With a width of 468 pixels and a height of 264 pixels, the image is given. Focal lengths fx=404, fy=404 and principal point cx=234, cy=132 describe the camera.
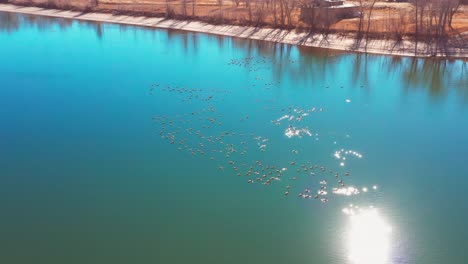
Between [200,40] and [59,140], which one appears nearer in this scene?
[59,140]

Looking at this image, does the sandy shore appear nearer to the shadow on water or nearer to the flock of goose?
the shadow on water

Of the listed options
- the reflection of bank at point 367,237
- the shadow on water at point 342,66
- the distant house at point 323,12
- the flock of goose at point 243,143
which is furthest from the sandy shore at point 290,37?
the reflection of bank at point 367,237

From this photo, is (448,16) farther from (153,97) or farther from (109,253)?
(109,253)

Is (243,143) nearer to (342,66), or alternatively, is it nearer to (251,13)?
(342,66)

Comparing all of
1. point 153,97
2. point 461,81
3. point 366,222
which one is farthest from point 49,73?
point 461,81

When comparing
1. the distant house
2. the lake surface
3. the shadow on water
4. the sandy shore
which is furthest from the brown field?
the lake surface

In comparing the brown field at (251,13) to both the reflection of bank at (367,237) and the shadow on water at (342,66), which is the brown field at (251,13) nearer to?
the shadow on water at (342,66)

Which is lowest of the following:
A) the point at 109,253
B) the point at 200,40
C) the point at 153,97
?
the point at 109,253

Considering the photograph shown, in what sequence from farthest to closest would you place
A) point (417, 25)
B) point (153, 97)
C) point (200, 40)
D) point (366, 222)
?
point (200, 40), point (417, 25), point (153, 97), point (366, 222)
